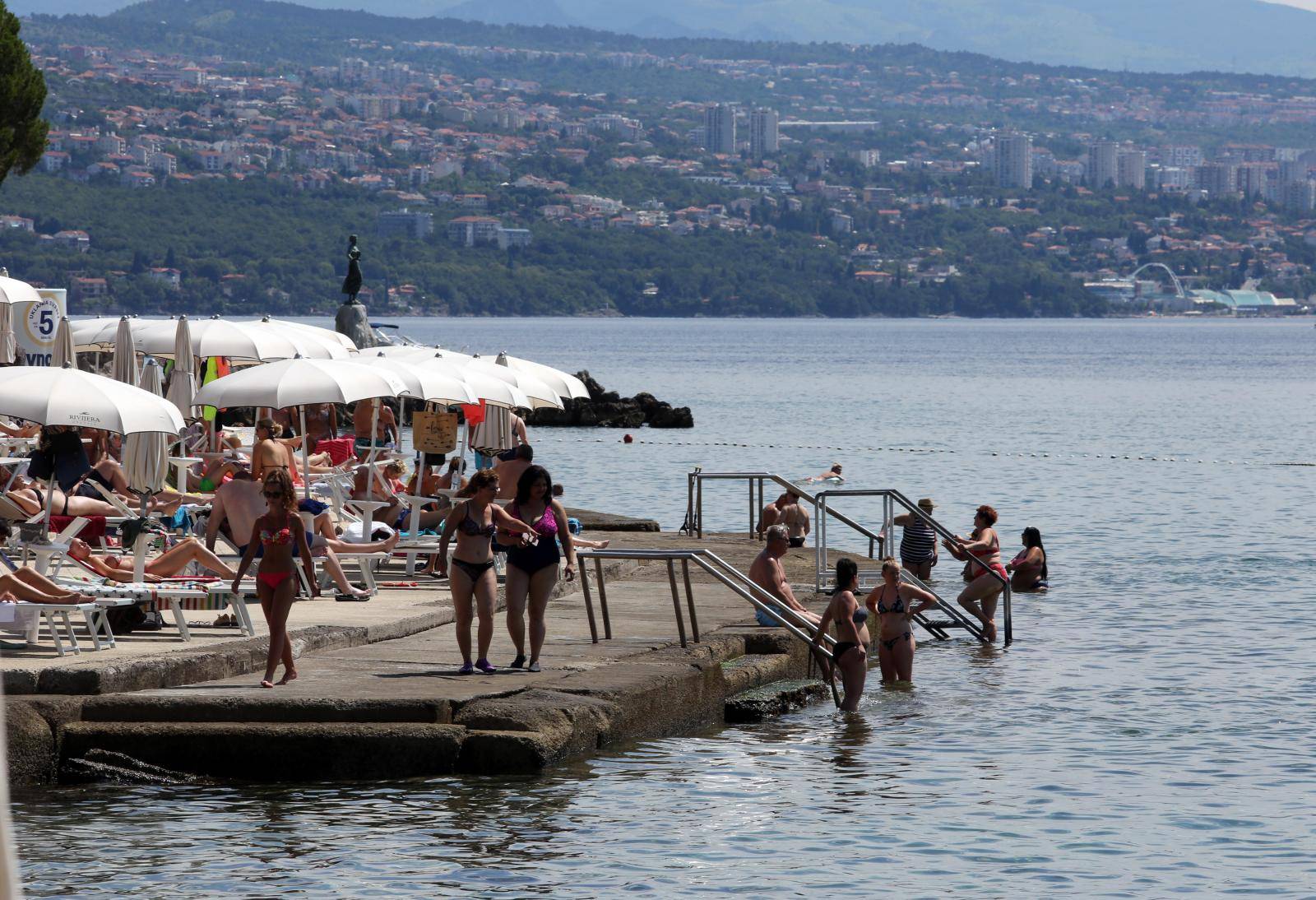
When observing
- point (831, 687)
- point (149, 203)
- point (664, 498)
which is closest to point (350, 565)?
point (831, 687)

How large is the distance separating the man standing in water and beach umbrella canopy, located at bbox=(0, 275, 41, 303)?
942cm

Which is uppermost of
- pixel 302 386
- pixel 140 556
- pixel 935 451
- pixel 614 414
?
pixel 302 386

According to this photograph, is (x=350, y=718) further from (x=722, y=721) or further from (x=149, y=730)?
(x=722, y=721)

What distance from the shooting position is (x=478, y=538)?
11.5m

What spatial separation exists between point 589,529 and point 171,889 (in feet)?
45.0

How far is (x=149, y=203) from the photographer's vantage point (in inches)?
7530

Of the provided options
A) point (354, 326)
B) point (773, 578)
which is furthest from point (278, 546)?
point (354, 326)

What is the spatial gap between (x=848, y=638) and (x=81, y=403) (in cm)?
566

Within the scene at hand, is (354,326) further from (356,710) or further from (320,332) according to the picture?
(356,710)

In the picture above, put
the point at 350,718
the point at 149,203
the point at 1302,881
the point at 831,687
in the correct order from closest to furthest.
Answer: the point at 1302,881
the point at 350,718
the point at 831,687
the point at 149,203

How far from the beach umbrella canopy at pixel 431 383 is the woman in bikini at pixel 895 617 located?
14.4 feet

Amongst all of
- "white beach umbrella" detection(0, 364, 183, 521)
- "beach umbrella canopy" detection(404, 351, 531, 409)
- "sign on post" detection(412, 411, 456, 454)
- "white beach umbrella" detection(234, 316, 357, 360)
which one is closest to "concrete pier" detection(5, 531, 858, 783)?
"white beach umbrella" detection(0, 364, 183, 521)

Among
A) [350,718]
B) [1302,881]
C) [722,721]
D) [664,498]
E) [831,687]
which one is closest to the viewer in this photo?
[1302,881]

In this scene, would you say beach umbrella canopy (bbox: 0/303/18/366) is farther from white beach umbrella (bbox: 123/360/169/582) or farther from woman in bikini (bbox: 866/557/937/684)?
woman in bikini (bbox: 866/557/937/684)
